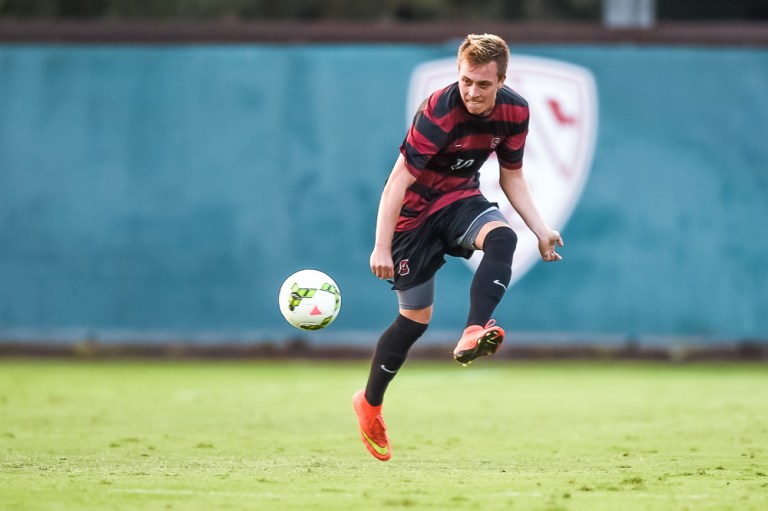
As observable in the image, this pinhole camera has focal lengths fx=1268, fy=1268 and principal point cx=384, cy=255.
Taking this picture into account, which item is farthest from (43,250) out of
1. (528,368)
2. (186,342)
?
(528,368)

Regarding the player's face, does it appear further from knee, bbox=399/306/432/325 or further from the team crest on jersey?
the team crest on jersey

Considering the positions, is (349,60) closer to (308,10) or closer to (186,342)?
(186,342)

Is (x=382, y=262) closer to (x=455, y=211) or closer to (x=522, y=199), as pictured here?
(x=455, y=211)

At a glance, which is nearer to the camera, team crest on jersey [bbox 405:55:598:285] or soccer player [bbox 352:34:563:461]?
soccer player [bbox 352:34:563:461]

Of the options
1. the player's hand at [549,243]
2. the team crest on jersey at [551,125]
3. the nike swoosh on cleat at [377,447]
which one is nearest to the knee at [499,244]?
the player's hand at [549,243]

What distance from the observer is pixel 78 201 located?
1435 cm

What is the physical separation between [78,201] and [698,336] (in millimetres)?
7139

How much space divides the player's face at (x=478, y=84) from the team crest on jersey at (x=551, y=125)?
287 inches

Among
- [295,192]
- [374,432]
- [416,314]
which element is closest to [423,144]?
[416,314]

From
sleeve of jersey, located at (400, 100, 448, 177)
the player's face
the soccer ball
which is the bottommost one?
the soccer ball

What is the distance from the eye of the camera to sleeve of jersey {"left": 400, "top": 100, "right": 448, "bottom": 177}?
6.77 meters

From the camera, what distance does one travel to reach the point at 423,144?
6777 mm

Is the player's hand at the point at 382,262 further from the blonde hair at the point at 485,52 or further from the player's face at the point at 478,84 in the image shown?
the blonde hair at the point at 485,52

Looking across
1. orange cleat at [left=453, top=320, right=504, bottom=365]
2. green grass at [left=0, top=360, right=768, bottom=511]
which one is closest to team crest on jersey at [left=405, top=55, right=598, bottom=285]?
green grass at [left=0, top=360, right=768, bottom=511]
